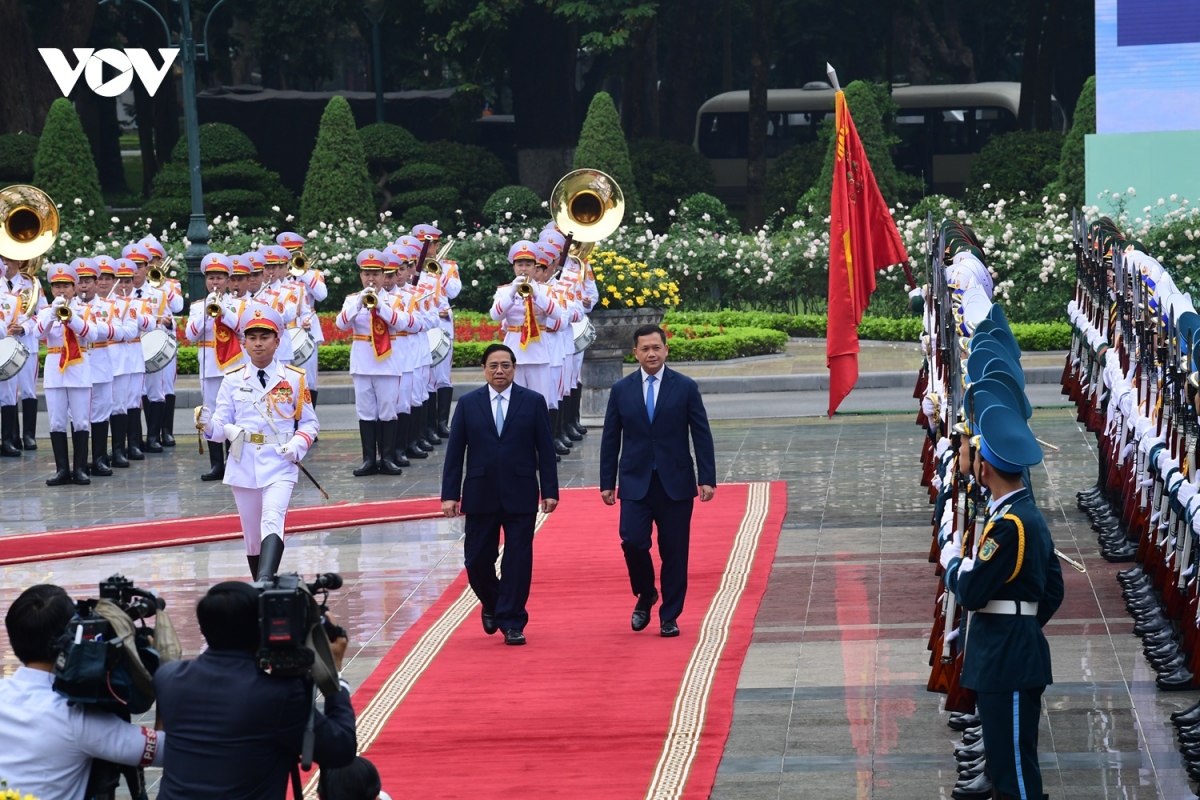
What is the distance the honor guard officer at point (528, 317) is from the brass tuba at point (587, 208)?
2.06 meters

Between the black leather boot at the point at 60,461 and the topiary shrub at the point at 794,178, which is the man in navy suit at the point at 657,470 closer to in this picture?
the black leather boot at the point at 60,461

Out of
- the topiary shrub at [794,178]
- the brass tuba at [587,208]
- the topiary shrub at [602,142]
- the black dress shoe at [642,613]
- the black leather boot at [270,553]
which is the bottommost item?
the black dress shoe at [642,613]

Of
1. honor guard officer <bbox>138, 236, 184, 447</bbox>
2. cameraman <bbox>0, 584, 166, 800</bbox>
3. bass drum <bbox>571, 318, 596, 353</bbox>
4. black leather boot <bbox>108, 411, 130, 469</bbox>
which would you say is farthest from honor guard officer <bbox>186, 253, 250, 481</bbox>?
cameraman <bbox>0, 584, 166, 800</bbox>

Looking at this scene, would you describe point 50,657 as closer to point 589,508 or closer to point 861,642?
point 861,642

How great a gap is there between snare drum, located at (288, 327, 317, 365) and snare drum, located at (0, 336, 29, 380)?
2.75 metres

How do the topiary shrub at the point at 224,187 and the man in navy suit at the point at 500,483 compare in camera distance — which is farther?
the topiary shrub at the point at 224,187

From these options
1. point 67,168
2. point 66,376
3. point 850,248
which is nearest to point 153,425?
point 66,376

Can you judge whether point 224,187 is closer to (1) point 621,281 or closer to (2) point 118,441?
(1) point 621,281

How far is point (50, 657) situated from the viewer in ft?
17.7

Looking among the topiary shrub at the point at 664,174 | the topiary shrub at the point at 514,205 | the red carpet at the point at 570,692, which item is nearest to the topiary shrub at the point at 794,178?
the topiary shrub at the point at 664,174

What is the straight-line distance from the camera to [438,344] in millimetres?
17734

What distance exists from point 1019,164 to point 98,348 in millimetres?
24137

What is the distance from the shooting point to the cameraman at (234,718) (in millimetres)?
5074

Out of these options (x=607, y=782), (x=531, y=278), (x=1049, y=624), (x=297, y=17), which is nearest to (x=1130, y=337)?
(x=1049, y=624)
